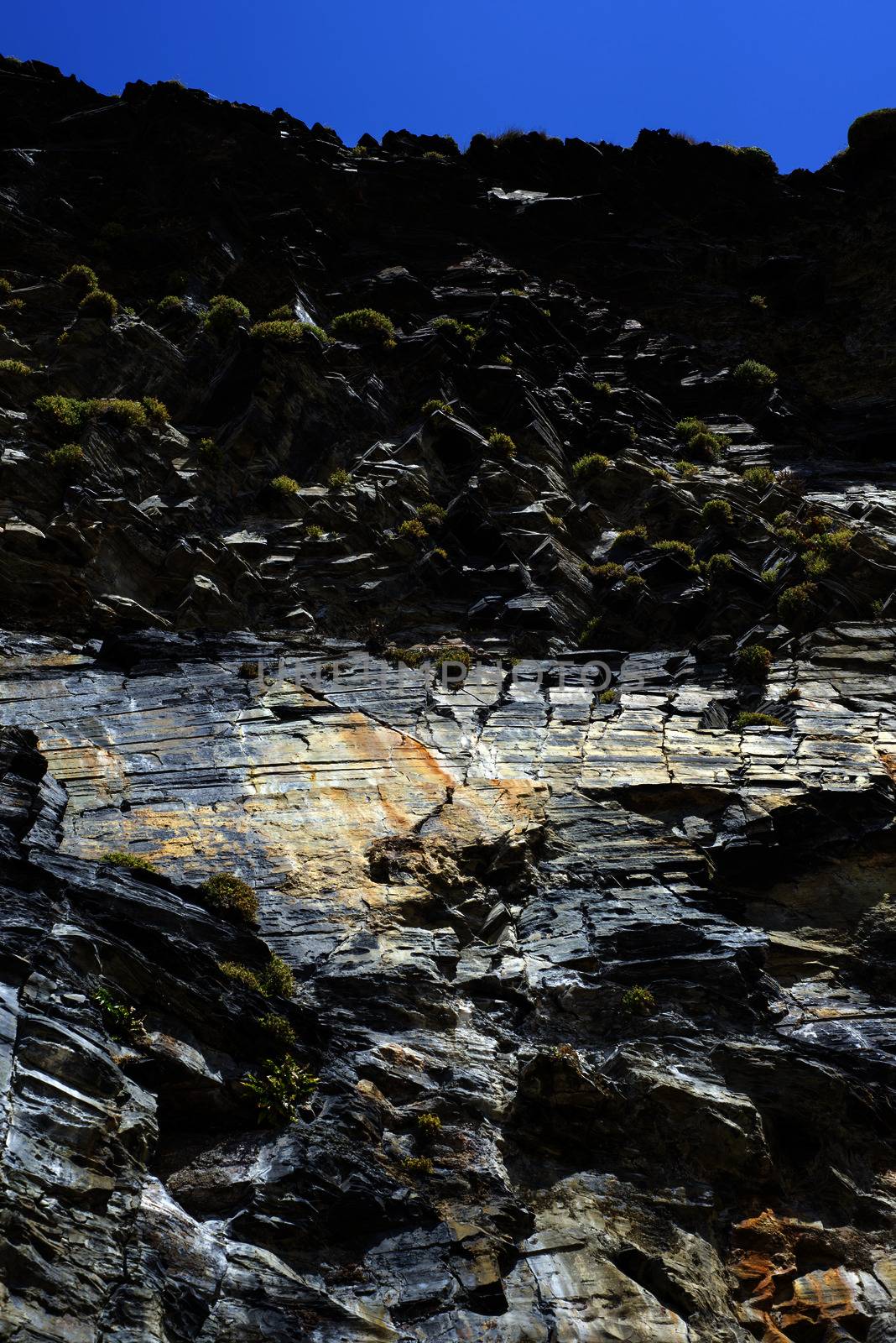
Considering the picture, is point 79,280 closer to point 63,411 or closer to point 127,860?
point 63,411

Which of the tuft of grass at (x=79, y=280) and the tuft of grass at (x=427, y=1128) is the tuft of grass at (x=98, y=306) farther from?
the tuft of grass at (x=427, y=1128)

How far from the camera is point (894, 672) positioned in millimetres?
27719

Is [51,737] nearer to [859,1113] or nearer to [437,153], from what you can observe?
[859,1113]

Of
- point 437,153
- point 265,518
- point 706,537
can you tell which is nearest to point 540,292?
point 437,153

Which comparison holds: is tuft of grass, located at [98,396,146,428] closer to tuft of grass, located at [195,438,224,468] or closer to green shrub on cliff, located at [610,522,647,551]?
tuft of grass, located at [195,438,224,468]

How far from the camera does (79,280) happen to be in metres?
37.7

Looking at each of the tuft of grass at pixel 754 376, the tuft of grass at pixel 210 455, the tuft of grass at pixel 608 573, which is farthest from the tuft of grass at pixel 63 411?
the tuft of grass at pixel 754 376

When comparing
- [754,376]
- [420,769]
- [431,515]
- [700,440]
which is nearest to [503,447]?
[431,515]

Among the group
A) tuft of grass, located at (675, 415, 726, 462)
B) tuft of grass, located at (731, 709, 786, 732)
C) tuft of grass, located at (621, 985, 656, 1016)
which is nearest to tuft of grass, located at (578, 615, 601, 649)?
tuft of grass, located at (731, 709, 786, 732)

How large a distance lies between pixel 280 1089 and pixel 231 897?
412 cm

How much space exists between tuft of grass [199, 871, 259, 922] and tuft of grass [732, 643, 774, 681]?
15.0m

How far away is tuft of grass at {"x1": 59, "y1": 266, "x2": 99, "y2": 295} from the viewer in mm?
37562

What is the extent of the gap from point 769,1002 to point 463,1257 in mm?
7716

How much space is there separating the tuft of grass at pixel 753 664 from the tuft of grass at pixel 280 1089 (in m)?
16.9
